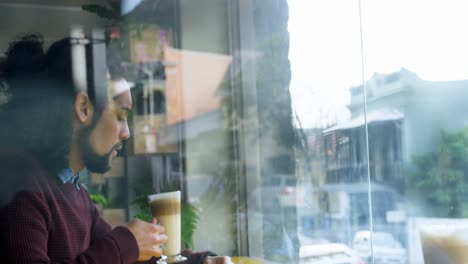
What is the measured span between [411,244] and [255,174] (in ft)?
2.40

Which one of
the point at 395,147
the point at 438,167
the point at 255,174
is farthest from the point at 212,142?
the point at 438,167

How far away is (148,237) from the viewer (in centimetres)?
143

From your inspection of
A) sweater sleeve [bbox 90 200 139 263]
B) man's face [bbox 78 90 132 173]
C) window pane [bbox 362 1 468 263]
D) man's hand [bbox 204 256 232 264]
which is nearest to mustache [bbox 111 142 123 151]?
man's face [bbox 78 90 132 173]

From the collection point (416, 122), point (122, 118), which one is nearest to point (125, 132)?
point (122, 118)

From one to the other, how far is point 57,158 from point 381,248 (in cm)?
137

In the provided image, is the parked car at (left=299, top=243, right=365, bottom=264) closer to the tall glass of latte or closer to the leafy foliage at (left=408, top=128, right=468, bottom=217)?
the leafy foliage at (left=408, top=128, right=468, bottom=217)

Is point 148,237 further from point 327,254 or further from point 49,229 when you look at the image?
point 327,254

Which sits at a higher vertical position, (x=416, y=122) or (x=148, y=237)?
(x=416, y=122)

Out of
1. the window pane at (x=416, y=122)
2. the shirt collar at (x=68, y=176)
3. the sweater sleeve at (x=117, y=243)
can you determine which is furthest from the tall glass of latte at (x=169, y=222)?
the window pane at (x=416, y=122)

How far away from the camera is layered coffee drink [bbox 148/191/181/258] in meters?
1.49

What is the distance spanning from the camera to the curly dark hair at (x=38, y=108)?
1429mm

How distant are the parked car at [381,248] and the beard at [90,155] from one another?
1.19m

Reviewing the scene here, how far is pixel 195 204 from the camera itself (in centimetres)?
204

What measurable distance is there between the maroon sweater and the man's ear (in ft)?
0.54
